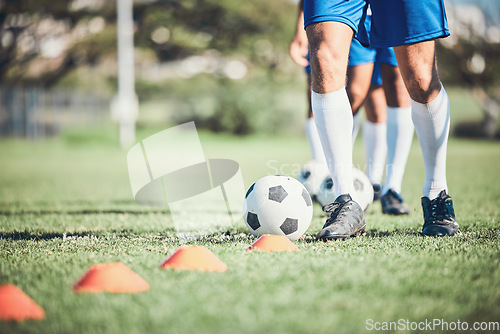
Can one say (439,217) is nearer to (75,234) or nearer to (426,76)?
(426,76)

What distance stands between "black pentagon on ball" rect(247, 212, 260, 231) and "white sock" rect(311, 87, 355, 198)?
43cm

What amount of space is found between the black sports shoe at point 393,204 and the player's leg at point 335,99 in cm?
99

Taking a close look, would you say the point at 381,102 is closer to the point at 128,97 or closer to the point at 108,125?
the point at 128,97

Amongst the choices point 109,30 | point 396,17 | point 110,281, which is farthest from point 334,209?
point 109,30

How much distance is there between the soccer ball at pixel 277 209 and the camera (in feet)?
8.04

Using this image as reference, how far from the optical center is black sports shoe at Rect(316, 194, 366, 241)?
7.43 feet

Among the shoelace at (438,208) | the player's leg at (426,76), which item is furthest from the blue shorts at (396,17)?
the shoelace at (438,208)

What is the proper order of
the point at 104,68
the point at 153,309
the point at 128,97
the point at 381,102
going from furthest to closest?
the point at 104,68
the point at 128,97
the point at 381,102
the point at 153,309

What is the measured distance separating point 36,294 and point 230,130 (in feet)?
65.7

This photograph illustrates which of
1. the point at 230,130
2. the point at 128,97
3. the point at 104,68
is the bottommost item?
the point at 230,130

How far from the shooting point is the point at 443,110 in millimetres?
2504

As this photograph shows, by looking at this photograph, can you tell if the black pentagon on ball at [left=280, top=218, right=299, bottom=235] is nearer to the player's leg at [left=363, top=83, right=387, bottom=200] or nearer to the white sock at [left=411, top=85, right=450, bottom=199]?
the white sock at [left=411, top=85, right=450, bottom=199]

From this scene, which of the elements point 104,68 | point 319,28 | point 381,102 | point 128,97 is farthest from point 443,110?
point 104,68

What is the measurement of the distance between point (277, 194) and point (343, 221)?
39 centimetres
